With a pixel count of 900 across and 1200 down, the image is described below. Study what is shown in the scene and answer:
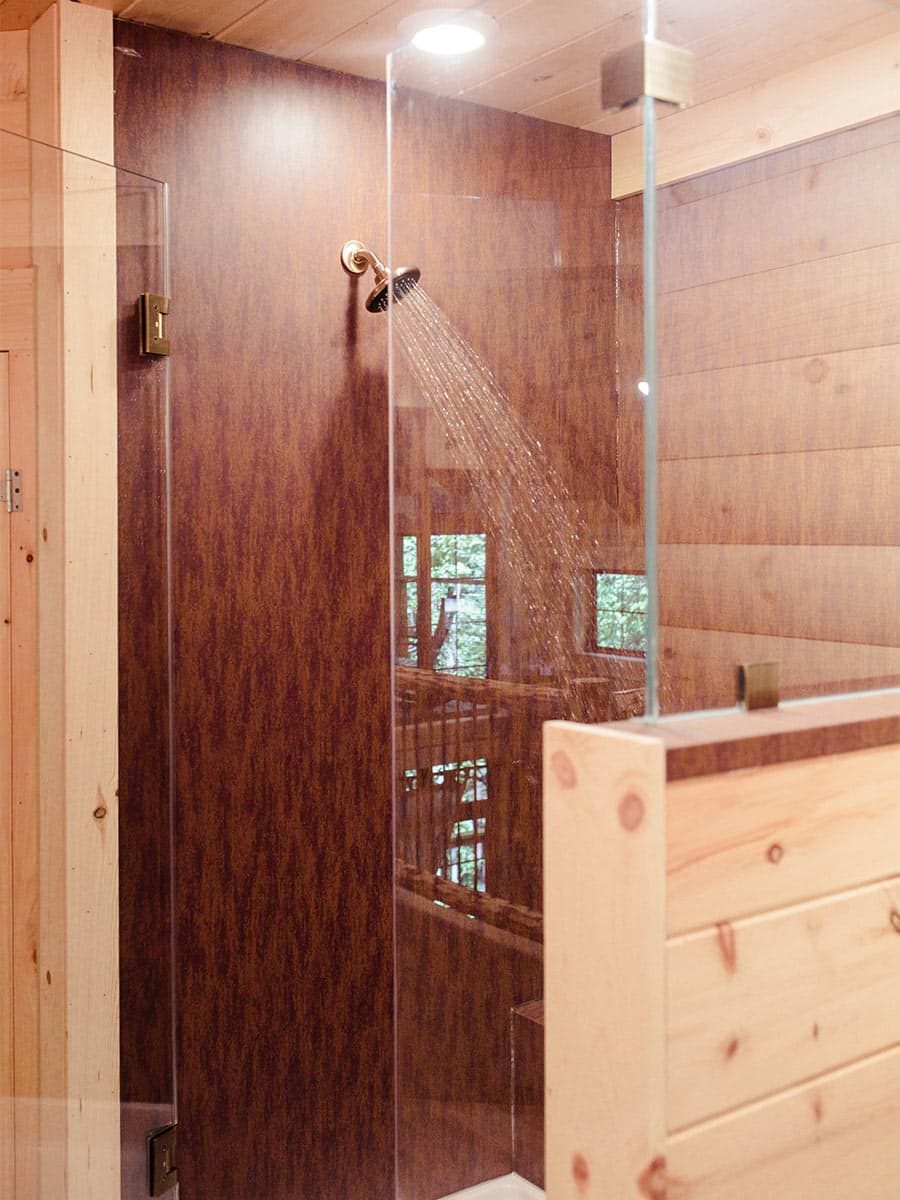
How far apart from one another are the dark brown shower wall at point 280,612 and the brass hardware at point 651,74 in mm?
637

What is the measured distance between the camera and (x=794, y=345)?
5.04ft

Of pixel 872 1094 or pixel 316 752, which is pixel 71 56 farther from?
pixel 872 1094

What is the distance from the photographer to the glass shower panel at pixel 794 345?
149 centimetres

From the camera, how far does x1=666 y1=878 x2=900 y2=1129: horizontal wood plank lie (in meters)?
1.12

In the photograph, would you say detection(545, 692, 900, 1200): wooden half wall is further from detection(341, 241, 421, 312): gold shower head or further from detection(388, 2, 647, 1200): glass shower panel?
detection(341, 241, 421, 312): gold shower head

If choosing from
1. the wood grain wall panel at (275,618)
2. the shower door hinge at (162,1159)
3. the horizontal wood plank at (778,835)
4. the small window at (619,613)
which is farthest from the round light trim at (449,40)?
the shower door hinge at (162,1159)

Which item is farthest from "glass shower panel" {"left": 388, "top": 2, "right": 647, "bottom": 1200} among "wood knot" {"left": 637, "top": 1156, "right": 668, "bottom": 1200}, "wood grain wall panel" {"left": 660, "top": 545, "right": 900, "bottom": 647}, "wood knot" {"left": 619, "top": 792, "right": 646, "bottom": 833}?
"wood knot" {"left": 637, "top": 1156, "right": 668, "bottom": 1200}

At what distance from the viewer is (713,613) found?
1.56 metres

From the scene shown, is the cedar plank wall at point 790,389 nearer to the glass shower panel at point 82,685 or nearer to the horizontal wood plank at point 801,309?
the horizontal wood plank at point 801,309

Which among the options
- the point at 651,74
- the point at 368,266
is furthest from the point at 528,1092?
the point at 651,74

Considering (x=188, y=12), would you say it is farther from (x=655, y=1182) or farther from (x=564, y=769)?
(x=655, y=1182)

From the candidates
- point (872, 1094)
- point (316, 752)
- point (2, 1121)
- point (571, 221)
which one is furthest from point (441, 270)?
point (2, 1121)

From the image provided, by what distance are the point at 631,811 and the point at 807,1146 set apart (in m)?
0.43

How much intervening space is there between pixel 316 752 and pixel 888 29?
152cm
